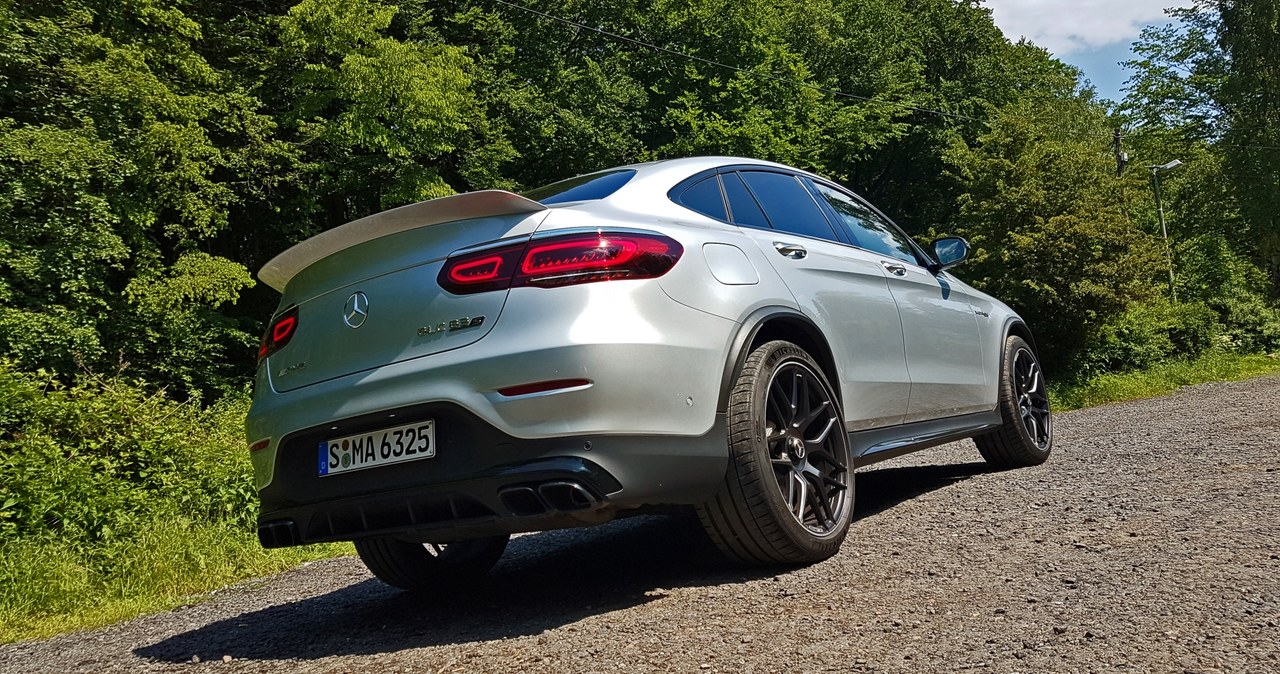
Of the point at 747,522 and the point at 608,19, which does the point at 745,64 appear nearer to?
the point at 608,19

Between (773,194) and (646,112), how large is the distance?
26.0 metres

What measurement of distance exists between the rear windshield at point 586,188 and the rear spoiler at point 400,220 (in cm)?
45

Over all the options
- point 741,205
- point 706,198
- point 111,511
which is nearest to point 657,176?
point 706,198

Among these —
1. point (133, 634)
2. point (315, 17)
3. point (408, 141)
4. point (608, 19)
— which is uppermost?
point (608, 19)

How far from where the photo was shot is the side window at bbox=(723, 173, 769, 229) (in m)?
3.78

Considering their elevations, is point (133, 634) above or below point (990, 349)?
below

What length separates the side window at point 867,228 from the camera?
4707 mm

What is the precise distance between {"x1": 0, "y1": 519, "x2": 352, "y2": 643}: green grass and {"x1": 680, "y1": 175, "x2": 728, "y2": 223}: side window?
342 centimetres

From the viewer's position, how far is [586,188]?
144 inches

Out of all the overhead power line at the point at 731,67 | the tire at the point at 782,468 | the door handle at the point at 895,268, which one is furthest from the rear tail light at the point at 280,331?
the overhead power line at the point at 731,67

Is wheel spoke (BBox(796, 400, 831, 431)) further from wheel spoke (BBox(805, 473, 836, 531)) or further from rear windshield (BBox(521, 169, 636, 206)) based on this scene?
rear windshield (BBox(521, 169, 636, 206))

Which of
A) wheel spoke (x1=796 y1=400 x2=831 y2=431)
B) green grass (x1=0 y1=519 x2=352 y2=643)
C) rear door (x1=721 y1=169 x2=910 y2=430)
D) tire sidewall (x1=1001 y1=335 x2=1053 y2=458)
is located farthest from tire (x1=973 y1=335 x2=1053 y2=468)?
green grass (x1=0 y1=519 x2=352 y2=643)

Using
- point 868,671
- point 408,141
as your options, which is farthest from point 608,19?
point 868,671

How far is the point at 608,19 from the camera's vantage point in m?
29.8
